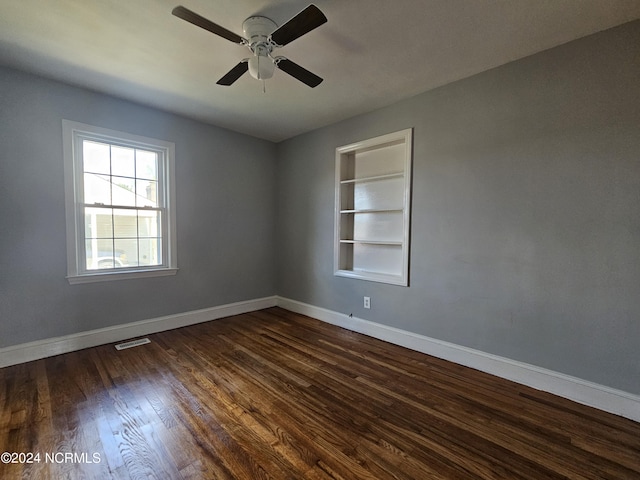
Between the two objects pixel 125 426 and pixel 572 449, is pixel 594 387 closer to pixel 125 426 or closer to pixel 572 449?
pixel 572 449

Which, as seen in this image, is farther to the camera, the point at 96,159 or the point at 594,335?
the point at 96,159

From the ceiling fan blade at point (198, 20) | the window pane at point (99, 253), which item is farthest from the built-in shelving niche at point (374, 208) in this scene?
the window pane at point (99, 253)

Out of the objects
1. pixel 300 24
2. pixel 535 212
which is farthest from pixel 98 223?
pixel 535 212

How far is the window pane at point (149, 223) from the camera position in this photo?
3.33 m

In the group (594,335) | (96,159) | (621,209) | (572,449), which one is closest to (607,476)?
(572,449)

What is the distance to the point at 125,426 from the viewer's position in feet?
5.81

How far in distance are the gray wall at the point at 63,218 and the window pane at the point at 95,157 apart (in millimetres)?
234

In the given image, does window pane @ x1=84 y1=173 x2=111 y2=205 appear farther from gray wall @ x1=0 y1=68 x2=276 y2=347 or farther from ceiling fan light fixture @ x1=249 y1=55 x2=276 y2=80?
ceiling fan light fixture @ x1=249 y1=55 x2=276 y2=80

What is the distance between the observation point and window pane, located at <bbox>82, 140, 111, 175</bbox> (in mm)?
2930

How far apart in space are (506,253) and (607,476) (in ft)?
4.82

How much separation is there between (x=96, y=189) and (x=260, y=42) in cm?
240

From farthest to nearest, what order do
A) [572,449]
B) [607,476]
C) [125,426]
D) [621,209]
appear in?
1. [621,209]
2. [125,426]
3. [572,449]
4. [607,476]

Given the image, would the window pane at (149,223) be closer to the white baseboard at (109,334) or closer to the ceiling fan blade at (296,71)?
the white baseboard at (109,334)

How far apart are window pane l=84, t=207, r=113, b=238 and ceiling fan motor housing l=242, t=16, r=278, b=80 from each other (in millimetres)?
2323
